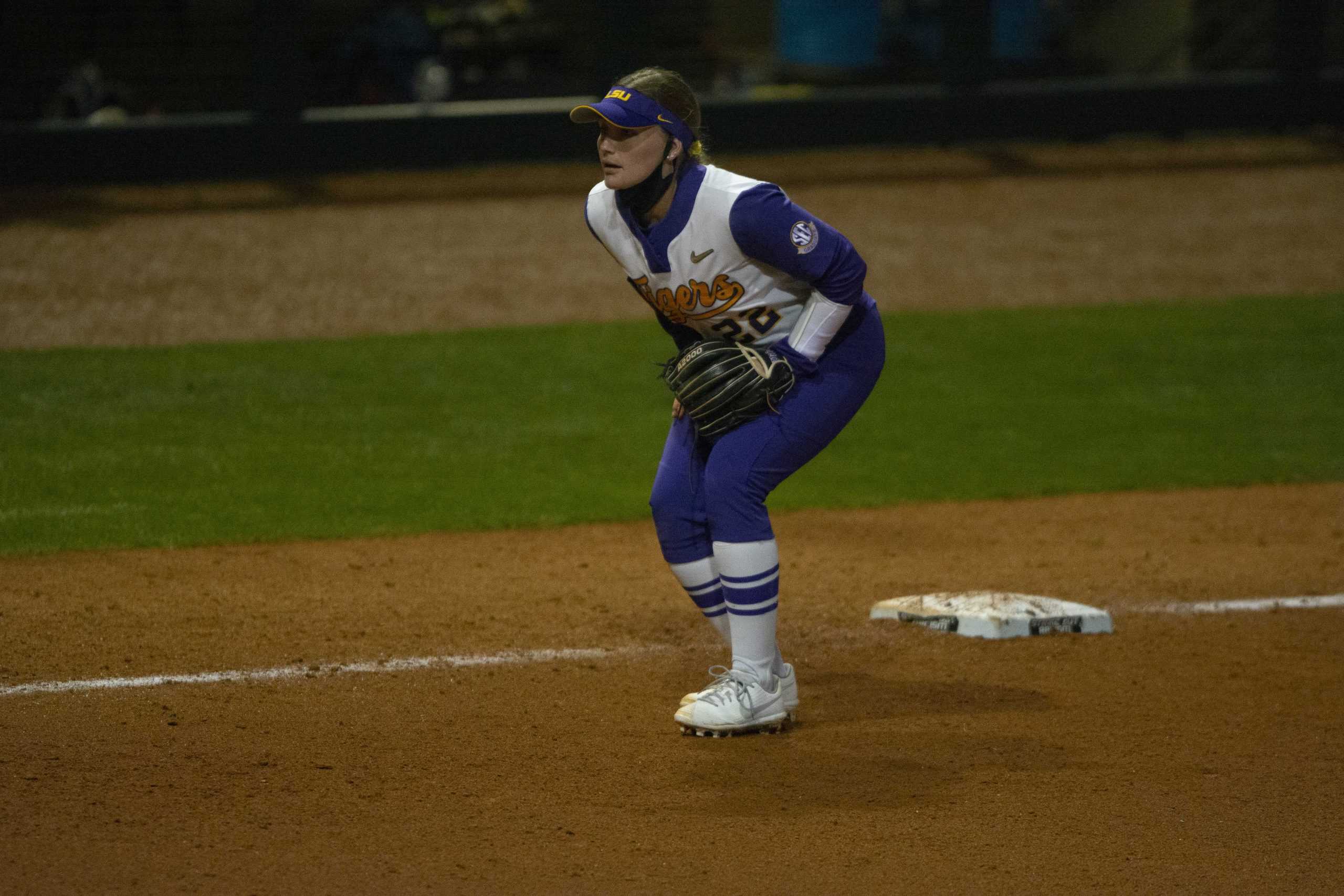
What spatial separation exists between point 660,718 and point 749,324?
A: 1.19 m

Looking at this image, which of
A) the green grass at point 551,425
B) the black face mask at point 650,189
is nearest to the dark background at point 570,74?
the green grass at point 551,425

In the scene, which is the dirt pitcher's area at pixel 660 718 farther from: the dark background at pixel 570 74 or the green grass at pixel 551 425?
the dark background at pixel 570 74

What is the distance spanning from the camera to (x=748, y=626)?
4160 millimetres

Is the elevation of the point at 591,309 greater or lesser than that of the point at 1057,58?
lesser

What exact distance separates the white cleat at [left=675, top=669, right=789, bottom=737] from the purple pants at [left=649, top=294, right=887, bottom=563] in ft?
1.26

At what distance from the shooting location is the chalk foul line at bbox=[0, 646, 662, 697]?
177 inches

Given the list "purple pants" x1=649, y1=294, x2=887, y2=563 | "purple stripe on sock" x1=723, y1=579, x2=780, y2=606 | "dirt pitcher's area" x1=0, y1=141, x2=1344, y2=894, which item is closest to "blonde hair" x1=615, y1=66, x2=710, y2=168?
"purple pants" x1=649, y1=294, x2=887, y2=563

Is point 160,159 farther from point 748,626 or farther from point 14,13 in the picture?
point 748,626

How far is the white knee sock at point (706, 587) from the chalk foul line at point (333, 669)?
59 centimetres

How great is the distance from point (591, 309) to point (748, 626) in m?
6.81

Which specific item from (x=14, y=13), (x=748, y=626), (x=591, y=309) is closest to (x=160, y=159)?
(x=14, y=13)

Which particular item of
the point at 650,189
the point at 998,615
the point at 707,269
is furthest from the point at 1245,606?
the point at 650,189

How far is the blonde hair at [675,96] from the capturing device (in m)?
4.01

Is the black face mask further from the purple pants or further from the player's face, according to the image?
the purple pants
